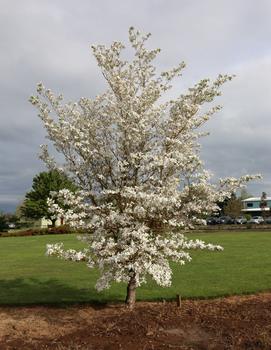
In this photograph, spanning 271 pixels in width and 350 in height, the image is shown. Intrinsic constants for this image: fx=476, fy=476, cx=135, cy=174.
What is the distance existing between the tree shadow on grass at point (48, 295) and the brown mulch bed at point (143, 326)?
2.23 feet

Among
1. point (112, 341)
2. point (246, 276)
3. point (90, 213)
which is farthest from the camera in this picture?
point (246, 276)

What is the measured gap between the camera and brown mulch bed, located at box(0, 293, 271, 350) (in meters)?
8.74

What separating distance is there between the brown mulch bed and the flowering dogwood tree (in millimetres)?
949

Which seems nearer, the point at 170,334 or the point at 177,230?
the point at 170,334

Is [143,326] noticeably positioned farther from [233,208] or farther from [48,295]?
[233,208]

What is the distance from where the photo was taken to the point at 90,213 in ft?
36.4

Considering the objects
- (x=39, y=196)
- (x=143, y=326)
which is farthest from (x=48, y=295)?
(x=39, y=196)

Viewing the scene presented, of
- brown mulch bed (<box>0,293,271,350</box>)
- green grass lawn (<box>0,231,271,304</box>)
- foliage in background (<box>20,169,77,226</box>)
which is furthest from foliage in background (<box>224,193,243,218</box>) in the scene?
brown mulch bed (<box>0,293,271,350</box>)

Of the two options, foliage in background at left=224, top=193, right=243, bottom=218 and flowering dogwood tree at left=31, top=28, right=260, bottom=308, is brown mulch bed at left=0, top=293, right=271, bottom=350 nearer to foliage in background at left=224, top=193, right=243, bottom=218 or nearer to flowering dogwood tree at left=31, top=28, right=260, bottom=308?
flowering dogwood tree at left=31, top=28, right=260, bottom=308

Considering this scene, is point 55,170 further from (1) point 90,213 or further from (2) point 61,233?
(2) point 61,233

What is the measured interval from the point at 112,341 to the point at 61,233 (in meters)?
48.8

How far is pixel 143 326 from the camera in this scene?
973 centimetres

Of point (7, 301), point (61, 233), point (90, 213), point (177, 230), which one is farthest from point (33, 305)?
point (61, 233)

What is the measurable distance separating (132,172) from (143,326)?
348 centimetres
